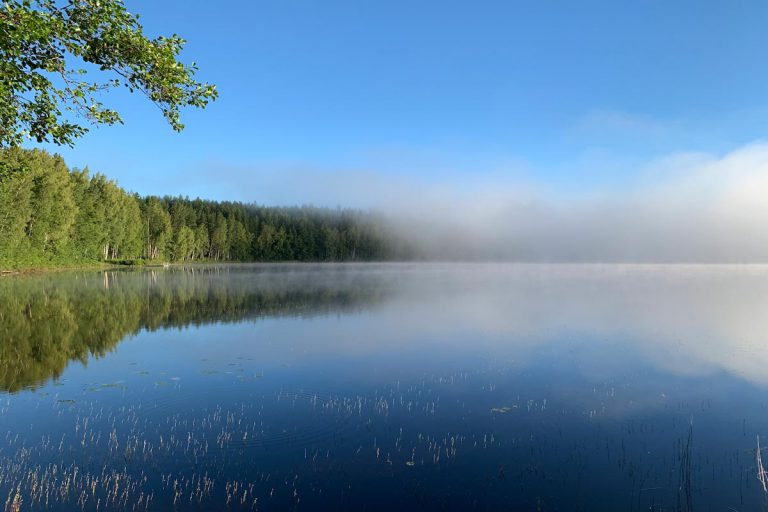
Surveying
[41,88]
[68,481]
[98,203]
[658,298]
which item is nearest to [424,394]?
[68,481]

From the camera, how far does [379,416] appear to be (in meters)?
17.3

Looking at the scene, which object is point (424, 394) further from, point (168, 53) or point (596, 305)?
point (596, 305)

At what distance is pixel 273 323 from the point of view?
39.1m

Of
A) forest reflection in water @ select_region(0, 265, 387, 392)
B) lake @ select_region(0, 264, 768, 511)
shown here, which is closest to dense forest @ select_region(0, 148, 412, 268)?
forest reflection in water @ select_region(0, 265, 387, 392)

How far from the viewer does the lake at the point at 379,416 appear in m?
11.8

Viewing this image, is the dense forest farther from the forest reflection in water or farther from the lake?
the lake

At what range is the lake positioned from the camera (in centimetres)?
1184

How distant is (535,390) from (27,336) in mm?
31606

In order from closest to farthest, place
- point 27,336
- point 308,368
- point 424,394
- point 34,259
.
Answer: point 424,394 → point 308,368 → point 27,336 → point 34,259

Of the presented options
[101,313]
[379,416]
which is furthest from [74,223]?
[379,416]

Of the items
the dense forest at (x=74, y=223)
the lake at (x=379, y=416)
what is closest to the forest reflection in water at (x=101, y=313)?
the lake at (x=379, y=416)

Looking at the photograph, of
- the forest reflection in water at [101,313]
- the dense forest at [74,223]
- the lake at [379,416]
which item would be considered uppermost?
the dense forest at [74,223]

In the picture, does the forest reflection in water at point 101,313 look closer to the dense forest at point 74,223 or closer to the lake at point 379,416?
the lake at point 379,416

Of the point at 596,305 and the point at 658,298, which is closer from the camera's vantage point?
the point at 596,305
